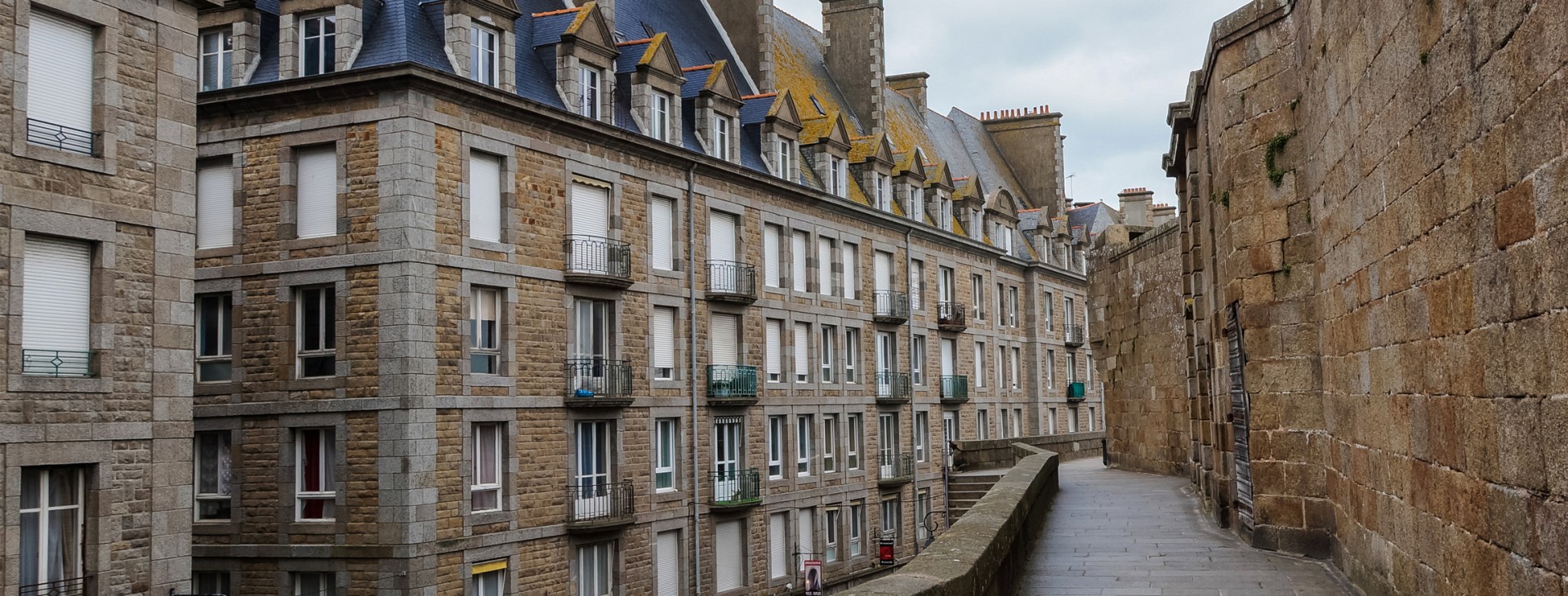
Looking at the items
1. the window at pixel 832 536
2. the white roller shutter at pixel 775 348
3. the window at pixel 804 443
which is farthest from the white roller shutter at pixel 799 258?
the window at pixel 832 536

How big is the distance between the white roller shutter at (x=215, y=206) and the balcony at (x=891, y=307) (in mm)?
18921

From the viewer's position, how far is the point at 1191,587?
1108 centimetres

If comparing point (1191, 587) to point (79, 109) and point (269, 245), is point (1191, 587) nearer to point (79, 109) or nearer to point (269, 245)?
point (79, 109)

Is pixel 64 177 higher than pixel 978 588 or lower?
higher

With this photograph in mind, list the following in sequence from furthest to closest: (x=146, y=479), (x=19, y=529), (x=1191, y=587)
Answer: (x=146, y=479), (x=19, y=529), (x=1191, y=587)

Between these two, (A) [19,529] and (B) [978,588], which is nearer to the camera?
(B) [978,588]

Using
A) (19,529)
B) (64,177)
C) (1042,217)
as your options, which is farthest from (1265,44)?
(1042,217)

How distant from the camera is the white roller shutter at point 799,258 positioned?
34.6 metres

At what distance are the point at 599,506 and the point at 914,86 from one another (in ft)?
99.6

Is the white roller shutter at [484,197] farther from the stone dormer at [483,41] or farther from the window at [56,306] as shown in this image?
the window at [56,306]

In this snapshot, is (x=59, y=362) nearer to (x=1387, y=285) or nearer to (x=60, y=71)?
(x=60, y=71)

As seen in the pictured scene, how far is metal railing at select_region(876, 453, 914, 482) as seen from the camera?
38844mm

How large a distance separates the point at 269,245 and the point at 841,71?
24.3 meters

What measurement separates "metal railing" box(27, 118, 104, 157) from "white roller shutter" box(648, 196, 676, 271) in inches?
552
